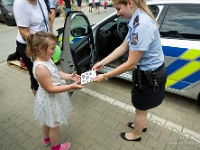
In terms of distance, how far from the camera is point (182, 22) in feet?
7.75

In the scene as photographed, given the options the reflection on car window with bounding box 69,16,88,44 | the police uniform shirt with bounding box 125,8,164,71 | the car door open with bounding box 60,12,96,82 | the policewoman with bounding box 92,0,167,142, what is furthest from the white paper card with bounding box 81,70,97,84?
the reflection on car window with bounding box 69,16,88,44

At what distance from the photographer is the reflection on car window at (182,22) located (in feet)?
7.47

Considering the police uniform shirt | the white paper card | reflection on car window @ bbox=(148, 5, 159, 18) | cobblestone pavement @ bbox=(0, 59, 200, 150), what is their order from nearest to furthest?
1. the police uniform shirt
2. the white paper card
3. cobblestone pavement @ bbox=(0, 59, 200, 150)
4. reflection on car window @ bbox=(148, 5, 159, 18)

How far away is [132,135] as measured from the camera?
213 centimetres

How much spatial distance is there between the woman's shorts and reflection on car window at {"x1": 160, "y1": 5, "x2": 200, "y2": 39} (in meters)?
0.98

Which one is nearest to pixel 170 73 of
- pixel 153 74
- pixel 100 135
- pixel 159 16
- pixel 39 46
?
pixel 159 16

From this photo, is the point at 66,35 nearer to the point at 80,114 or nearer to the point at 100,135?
the point at 80,114

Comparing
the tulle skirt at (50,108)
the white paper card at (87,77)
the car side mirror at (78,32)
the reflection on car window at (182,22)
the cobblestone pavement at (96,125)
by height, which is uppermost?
the reflection on car window at (182,22)

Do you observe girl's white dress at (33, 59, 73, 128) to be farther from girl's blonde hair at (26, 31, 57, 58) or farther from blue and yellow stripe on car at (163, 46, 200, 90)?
blue and yellow stripe on car at (163, 46, 200, 90)

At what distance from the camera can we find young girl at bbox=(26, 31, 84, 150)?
4.88 ft

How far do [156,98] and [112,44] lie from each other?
2.11 m

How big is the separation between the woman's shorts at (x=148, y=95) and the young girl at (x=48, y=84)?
60cm

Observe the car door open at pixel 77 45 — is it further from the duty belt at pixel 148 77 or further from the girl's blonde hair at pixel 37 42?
Answer: the duty belt at pixel 148 77

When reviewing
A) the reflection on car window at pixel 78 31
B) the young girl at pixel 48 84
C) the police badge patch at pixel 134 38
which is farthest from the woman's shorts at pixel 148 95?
the reflection on car window at pixel 78 31
